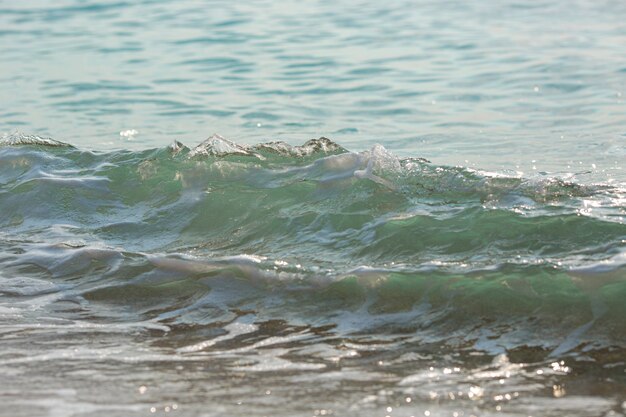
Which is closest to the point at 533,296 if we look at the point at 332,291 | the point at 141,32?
the point at 332,291

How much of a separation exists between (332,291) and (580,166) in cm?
297

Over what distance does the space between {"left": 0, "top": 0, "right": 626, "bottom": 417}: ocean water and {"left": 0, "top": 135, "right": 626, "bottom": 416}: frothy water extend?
0.05 ft

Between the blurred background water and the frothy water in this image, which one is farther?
the blurred background water

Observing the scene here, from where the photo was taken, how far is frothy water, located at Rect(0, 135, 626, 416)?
3.45 metres

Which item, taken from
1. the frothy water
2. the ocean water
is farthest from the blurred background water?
the frothy water

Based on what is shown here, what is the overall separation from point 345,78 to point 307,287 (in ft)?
21.0

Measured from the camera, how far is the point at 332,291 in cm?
456

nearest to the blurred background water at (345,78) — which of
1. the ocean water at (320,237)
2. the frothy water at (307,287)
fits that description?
the ocean water at (320,237)

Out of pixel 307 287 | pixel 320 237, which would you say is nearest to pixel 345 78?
pixel 320 237

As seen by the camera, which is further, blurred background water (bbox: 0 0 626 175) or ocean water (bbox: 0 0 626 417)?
blurred background water (bbox: 0 0 626 175)

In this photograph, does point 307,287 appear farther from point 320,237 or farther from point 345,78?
point 345,78

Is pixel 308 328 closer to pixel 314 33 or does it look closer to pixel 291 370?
pixel 291 370

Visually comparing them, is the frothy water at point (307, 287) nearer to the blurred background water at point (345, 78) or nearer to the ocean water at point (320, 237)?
the ocean water at point (320, 237)

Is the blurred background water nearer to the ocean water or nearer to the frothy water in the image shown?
the ocean water
